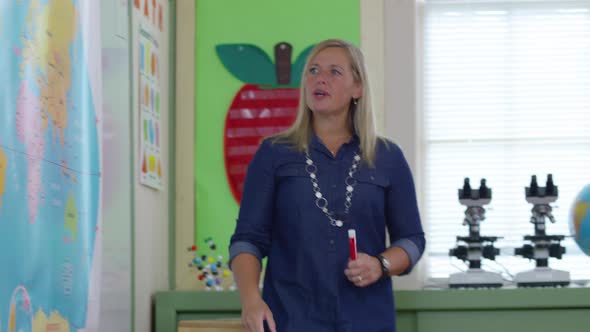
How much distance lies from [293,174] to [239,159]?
1.71 m

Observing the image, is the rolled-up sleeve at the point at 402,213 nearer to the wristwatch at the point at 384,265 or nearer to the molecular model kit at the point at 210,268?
the wristwatch at the point at 384,265

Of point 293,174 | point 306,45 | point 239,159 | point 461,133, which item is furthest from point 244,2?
point 293,174

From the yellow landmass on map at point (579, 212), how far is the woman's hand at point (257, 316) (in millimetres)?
1718

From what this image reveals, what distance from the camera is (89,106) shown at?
9.32 ft

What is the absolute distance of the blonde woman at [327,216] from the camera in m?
2.35

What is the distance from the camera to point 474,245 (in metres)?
3.83

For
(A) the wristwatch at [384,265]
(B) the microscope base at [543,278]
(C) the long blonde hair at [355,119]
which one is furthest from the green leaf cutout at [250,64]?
(A) the wristwatch at [384,265]

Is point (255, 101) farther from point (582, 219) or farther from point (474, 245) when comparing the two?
point (582, 219)

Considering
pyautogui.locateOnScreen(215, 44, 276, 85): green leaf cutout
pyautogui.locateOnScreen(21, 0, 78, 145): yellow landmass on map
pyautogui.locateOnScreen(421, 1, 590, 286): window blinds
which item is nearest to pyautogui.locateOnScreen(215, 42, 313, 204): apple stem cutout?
pyautogui.locateOnScreen(215, 44, 276, 85): green leaf cutout

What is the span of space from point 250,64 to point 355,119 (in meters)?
1.69

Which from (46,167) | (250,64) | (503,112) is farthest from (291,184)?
(503,112)

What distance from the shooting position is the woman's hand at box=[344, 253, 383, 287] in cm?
230

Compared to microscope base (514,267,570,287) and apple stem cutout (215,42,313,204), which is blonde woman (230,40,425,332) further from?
apple stem cutout (215,42,313,204)

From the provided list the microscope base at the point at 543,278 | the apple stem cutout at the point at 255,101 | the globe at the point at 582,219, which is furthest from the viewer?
the apple stem cutout at the point at 255,101
